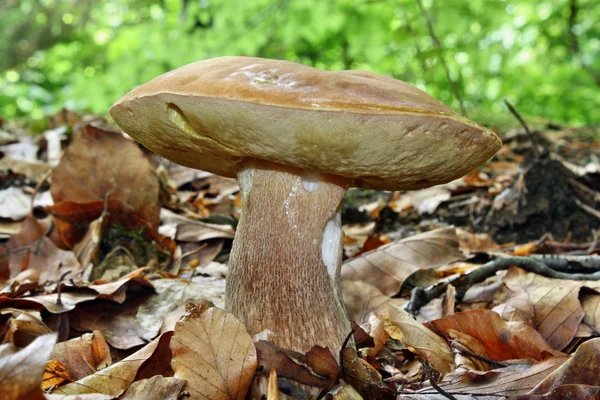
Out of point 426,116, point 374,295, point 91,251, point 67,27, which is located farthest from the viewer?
point 67,27

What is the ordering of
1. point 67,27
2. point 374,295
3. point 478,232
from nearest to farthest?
point 374,295, point 478,232, point 67,27

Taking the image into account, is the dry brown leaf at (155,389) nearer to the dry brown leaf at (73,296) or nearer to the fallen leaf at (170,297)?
the fallen leaf at (170,297)

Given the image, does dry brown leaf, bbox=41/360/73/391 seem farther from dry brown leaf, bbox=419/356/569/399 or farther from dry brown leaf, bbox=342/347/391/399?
dry brown leaf, bbox=419/356/569/399

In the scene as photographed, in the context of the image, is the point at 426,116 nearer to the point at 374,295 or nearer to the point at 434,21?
the point at 374,295

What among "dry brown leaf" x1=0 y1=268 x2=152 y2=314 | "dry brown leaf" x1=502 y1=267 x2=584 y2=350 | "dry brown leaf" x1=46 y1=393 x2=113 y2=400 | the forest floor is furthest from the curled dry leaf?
"dry brown leaf" x1=502 y1=267 x2=584 y2=350

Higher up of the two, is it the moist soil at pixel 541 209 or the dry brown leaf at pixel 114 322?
the dry brown leaf at pixel 114 322

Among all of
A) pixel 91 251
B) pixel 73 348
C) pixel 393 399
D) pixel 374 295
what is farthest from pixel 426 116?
pixel 91 251

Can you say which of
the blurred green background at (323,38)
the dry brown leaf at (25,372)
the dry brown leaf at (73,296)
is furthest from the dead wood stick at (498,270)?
the blurred green background at (323,38)
